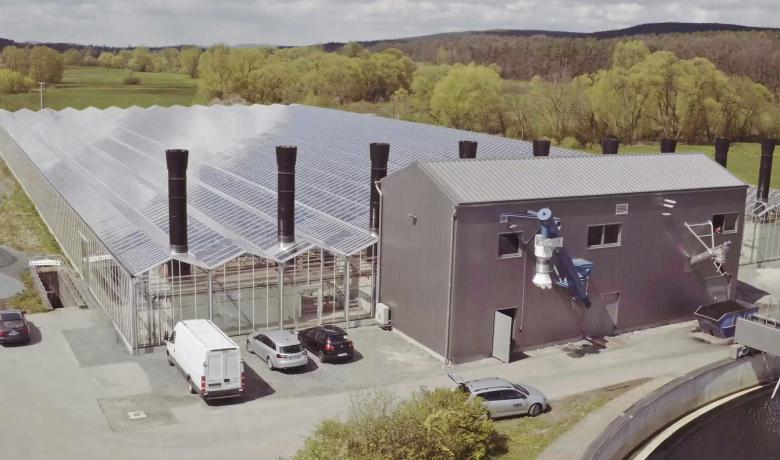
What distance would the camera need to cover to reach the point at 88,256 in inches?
1422

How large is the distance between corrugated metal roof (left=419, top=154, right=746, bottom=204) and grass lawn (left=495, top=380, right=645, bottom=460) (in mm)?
7734

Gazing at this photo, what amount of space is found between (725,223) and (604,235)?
7155 millimetres

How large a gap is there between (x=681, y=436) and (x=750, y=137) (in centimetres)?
8586

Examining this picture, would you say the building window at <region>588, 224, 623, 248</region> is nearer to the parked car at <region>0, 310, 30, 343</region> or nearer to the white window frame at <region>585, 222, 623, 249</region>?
the white window frame at <region>585, 222, 623, 249</region>

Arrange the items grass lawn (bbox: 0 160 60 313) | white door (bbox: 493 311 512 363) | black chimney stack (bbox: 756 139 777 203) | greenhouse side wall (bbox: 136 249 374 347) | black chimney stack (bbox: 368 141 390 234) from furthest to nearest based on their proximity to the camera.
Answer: black chimney stack (bbox: 756 139 777 203) < grass lawn (bbox: 0 160 60 313) < black chimney stack (bbox: 368 141 390 234) < greenhouse side wall (bbox: 136 249 374 347) < white door (bbox: 493 311 512 363)

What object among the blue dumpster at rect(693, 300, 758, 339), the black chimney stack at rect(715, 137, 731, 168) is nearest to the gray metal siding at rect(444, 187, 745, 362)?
the blue dumpster at rect(693, 300, 758, 339)

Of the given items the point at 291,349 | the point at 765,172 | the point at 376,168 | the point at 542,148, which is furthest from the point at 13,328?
the point at 765,172

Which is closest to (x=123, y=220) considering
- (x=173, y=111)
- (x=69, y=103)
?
(x=173, y=111)

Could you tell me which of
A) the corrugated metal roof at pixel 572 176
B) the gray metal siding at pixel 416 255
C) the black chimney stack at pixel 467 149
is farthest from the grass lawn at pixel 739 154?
the gray metal siding at pixel 416 255

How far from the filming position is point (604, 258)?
32.2 metres

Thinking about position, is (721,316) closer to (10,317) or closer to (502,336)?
(502,336)

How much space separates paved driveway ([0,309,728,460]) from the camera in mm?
22594

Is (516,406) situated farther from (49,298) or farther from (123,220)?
(49,298)

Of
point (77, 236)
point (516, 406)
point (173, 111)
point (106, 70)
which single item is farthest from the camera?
point (106, 70)
